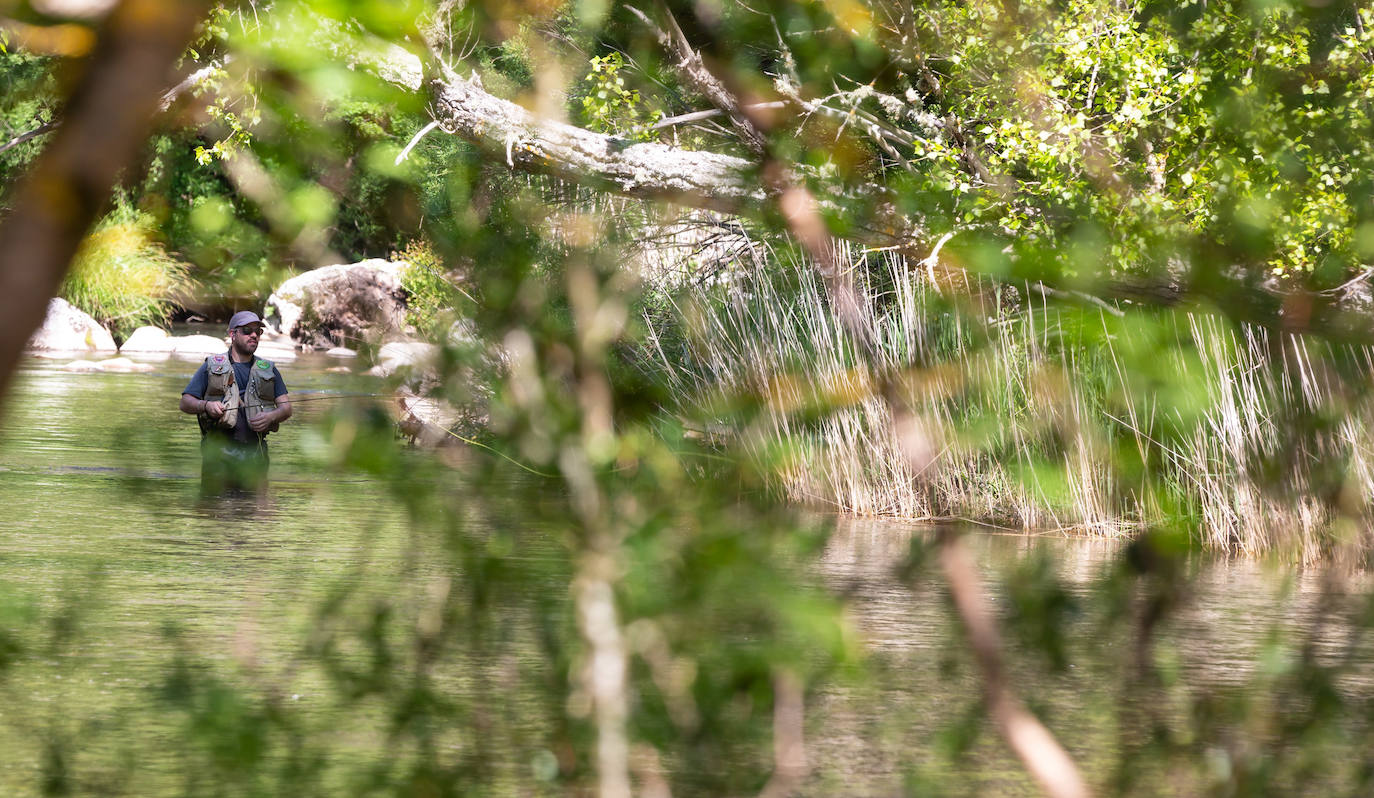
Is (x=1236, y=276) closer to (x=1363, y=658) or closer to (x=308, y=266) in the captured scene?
(x=1363, y=658)

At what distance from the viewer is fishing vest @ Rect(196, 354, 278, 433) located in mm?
10906

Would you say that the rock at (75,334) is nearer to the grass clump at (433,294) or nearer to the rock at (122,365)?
the rock at (122,365)

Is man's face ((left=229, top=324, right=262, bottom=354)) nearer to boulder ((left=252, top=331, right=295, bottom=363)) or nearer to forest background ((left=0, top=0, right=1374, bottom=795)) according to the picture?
forest background ((left=0, top=0, right=1374, bottom=795))

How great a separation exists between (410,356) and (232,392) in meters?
9.37

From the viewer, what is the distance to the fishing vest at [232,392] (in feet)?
35.8

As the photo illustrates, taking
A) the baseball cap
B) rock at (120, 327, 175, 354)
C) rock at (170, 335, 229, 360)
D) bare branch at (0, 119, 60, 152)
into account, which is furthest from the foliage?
rock at (120, 327, 175, 354)

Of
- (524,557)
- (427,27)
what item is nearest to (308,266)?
(427,27)

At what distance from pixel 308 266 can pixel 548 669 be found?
0.77 meters

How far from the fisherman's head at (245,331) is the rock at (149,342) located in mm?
18180

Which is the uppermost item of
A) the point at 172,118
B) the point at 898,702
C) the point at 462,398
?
the point at 172,118

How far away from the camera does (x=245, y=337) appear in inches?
439

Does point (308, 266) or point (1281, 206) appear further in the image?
point (1281, 206)

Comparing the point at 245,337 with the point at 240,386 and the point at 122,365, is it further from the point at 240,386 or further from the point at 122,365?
the point at 122,365

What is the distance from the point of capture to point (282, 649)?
21.0ft
